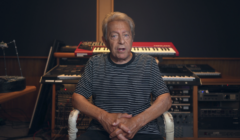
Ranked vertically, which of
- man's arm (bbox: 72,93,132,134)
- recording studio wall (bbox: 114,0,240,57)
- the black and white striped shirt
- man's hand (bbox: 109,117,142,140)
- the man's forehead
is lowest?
man's hand (bbox: 109,117,142,140)

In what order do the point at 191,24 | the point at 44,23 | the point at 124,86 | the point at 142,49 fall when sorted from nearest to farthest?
the point at 124,86, the point at 142,49, the point at 191,24, the point at 44,23

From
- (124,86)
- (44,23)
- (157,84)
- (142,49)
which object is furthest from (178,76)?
(44,23)

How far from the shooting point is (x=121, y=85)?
54.1 inches

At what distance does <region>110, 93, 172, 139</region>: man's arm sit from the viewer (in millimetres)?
1178

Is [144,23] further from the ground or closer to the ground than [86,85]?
further from the ground

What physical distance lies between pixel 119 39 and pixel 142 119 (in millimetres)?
606

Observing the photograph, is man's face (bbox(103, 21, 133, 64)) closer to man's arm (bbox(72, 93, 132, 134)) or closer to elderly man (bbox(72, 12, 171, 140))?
elderly man (bbox(72, 12, 171, 140))

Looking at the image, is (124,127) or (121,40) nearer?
(124,127)

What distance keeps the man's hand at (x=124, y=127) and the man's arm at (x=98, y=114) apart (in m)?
0.02

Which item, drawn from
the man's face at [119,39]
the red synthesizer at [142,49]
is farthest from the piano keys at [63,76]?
the man's face at [119,39]

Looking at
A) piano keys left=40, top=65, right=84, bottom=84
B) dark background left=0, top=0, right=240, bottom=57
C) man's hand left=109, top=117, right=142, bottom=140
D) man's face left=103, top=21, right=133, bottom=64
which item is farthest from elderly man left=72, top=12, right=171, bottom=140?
dark background left=0, top=0, right=240, bottom=57

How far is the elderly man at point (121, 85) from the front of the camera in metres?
1.32

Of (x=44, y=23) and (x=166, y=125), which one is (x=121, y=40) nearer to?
(x=166, y=125)

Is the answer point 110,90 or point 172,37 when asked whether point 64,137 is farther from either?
point 172,37
